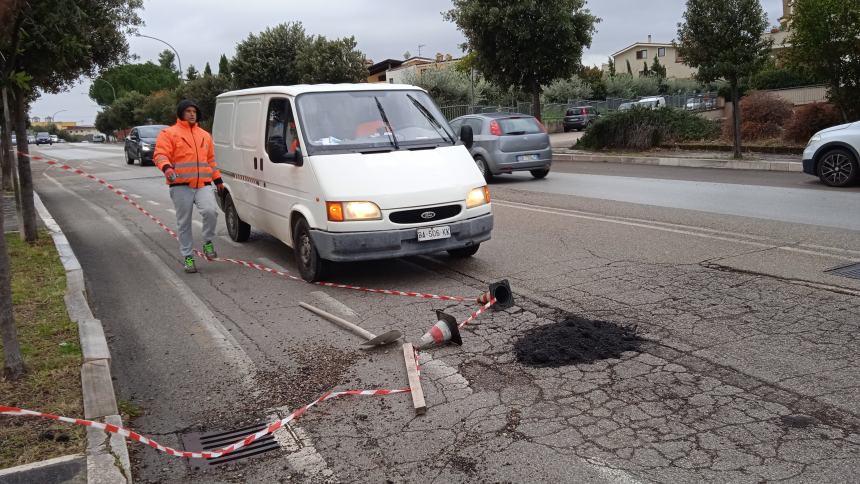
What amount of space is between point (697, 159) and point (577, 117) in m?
22.7

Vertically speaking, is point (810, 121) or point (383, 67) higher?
point (383, 67)

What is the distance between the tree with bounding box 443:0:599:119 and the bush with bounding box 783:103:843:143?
7.93 meters

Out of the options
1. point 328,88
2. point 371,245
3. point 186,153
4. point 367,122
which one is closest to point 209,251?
point 186,153

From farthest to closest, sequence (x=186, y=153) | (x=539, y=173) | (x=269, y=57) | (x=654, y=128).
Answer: (x=269, y=57), (x=654, y=128), (x=539, y=173), (x=186, y=153)

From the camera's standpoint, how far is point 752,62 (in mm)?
19062

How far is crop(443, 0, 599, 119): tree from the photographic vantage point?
2550 centimetres

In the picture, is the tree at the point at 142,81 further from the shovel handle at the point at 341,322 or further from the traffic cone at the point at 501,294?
the traffic cone at the point at 501,294

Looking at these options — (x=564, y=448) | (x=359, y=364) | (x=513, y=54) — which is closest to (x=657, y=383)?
(x=564, y=448)

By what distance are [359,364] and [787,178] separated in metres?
13.2

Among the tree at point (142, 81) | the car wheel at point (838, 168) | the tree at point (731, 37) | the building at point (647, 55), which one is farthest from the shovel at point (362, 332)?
the tree at point (142, 81)

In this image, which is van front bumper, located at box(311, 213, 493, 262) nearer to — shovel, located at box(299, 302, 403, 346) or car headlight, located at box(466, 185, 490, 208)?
car headlight, located at box(466, 185, 490, 208)

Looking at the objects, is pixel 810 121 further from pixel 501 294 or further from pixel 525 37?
pixel 501 294

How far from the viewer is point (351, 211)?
7293 millimetres

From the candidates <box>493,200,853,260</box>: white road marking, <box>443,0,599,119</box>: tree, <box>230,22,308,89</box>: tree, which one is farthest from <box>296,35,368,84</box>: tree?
<box>493,200,853,260</box>: white road marking
